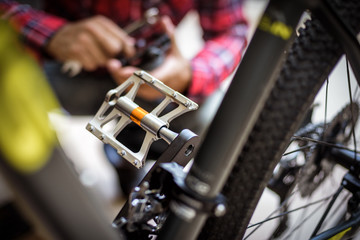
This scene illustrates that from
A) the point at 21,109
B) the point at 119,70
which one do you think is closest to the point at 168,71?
the point at 119,70

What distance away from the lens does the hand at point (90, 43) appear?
2.43ft

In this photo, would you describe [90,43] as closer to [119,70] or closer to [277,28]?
[119,70]

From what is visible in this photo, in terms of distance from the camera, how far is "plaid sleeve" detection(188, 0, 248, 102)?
0.86 m

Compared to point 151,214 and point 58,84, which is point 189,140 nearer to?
point 151,214

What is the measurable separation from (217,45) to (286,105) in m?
0.71

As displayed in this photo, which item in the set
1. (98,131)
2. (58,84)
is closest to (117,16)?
(58,84)

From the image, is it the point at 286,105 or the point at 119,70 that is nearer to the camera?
the point at 286,105

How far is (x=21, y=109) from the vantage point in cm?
16

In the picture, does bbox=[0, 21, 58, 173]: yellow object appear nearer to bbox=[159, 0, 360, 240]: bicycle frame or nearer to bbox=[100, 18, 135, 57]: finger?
bbox=[159, 0, 360, 240]: bicycle frame

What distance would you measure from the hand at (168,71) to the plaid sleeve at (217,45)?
0.03m

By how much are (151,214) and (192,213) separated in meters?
0.06

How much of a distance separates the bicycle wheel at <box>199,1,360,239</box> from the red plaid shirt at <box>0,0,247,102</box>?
0.56m

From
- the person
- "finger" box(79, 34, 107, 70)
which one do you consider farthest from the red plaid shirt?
"finger" box(79, 34, 107, 70)

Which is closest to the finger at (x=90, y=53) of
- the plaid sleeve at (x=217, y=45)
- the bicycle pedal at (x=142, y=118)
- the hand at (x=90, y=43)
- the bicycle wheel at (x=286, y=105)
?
the hand at (x=90, y=43)
